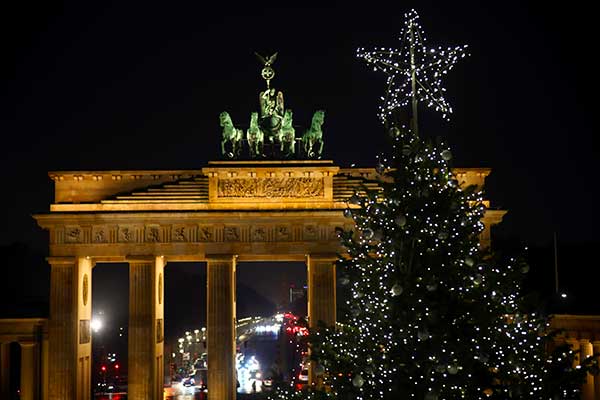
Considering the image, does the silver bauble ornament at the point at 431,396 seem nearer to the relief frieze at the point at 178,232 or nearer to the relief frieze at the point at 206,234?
the relief frieze at the point at 206,234

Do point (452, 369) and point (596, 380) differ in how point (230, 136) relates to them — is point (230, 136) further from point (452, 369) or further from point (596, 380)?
point (452, 369)

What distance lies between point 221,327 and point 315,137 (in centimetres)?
966

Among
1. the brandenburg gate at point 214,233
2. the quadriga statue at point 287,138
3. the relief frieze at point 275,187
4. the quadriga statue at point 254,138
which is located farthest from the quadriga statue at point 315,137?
the quadriga statue at point 254,138

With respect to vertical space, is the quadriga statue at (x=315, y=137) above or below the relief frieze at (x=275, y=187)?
above

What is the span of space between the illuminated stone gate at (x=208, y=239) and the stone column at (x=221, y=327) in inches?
1.8

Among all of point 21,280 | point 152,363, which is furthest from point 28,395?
point 21,280

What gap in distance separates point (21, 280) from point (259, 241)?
31.6m

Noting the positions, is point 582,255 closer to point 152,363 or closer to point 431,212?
point 152,363

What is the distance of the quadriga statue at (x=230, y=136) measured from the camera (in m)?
44.1

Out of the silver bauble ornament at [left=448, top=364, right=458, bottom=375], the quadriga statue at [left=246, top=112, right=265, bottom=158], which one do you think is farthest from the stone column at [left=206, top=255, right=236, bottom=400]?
the silver bauble ornament at [left=448, top=364, right=458, bottom=375]

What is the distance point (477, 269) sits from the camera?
62.3 feet

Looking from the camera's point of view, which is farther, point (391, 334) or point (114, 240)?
point (114, 240)

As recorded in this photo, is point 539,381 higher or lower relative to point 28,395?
higher

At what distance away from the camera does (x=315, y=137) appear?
44188mm
